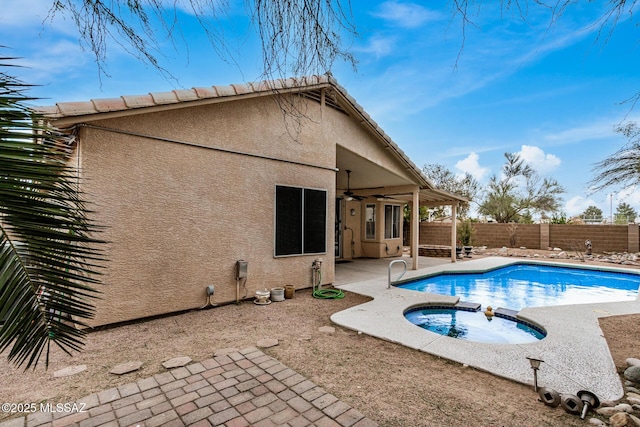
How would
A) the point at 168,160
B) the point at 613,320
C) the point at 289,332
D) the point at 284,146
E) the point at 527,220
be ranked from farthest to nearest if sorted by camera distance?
the point at 527,220 < the point at 284,146 < the point at 613,320 < the point at 168,160 < the point at 289,332

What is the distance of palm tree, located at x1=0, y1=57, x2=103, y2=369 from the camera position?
1361 mm

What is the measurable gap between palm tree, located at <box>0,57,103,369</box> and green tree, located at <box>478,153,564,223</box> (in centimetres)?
3254

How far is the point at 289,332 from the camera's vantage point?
548 cm

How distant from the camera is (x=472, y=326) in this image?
7121 millimetres

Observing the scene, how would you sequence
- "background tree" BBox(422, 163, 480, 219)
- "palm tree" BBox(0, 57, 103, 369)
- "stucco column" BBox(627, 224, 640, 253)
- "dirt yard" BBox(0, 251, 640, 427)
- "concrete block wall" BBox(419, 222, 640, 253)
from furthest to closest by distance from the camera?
1. "background tree" BBox(422, 163, 480, 219)
2. "concrete block wall" BBox(419, 222, 640, 253)
3. "stucco column" BBox(627, 224, 640, 253)
4. "dirt yard" BBox(0, 251, 640, 427)
5. "palm tree" BBox(0, 57, 103, 369)

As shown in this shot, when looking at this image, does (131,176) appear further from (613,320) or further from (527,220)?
(527,220)

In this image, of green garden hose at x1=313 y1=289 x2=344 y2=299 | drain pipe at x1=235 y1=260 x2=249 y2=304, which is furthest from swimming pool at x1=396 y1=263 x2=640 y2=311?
drain pipe at x1=235 y1=260 x2=249 y2=304

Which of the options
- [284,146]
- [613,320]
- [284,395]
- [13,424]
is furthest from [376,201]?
[13,424]

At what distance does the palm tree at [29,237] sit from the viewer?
4.47 feet

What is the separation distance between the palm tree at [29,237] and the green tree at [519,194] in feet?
107

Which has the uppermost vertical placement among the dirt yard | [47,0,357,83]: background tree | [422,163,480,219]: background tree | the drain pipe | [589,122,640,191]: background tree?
[422,163,480,219]: background tree

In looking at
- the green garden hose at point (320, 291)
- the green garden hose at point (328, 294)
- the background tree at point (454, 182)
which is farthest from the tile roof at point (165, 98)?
the background tree at point (454, 182)

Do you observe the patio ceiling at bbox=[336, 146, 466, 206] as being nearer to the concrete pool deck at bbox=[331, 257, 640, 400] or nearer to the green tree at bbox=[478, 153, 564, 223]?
the concrete pool deck at bbox=[331, 257, 640, 400]

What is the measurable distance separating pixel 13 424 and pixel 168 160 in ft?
14.6
